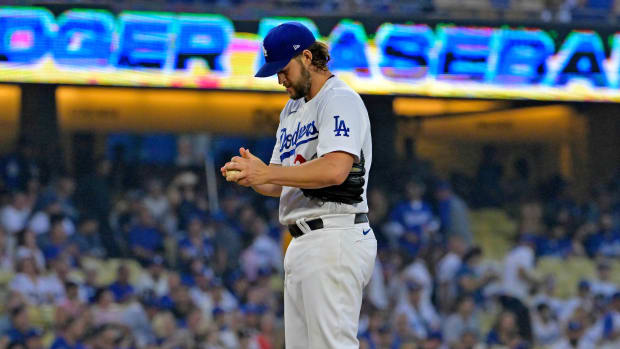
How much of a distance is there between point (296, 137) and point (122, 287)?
625 cm

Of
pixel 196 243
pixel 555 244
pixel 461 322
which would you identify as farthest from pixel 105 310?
pixel 555 244

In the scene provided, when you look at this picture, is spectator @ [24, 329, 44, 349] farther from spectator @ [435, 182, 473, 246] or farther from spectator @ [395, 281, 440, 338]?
spectator @ [435, 182, 473, 246]

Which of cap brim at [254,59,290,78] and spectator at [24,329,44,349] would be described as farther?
spectator at [24,329,44,349]

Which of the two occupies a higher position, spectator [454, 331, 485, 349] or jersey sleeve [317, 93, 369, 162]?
jersey sleeve [317, 93, 369, 162]

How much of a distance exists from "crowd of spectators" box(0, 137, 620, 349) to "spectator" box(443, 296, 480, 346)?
16 millimetres

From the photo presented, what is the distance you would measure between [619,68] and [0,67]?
6.71 meters

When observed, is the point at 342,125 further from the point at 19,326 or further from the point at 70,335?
the point at 19,326

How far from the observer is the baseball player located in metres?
2.96

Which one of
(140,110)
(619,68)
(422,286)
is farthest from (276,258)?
(619,68)

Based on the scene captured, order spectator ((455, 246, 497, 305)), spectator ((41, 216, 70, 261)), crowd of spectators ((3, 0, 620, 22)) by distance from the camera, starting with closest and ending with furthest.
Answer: spectator ((41, 216, 70, 261)) → crowd of spectators ((3, 0, 620, 22)) → spectator ((455, 246, 497, 305))

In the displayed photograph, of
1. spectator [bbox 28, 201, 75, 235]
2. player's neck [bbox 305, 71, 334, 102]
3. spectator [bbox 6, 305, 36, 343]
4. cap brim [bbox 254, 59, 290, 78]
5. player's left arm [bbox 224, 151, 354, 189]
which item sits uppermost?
cap brim [bbox 254, 59, 290, 78]

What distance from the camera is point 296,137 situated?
3195mm

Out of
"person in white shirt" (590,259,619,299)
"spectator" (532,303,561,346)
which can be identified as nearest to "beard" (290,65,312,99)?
"spectator" (532,303,561,346)

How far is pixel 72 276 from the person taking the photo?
905 cm
